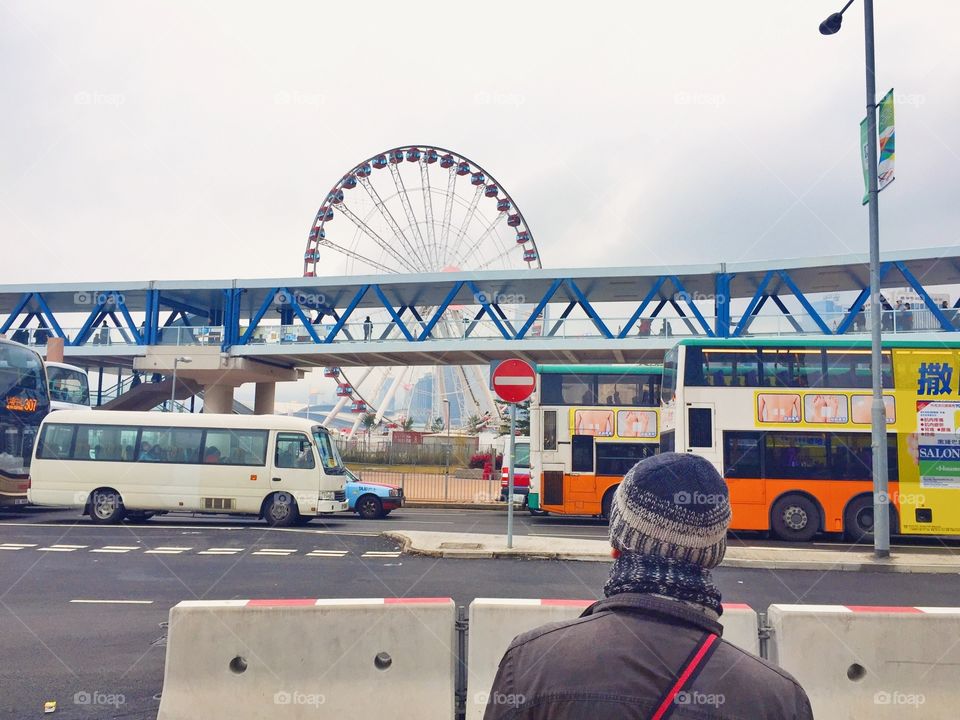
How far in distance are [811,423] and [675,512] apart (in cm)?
1504

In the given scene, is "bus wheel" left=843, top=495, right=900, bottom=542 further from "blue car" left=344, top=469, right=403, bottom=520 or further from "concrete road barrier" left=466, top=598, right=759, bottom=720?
"concrete road barrier" left=466, top=598, right=759, bottom=720

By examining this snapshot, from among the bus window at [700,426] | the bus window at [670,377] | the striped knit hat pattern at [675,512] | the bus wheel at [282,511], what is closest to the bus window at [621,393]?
the bus window at [670,377]

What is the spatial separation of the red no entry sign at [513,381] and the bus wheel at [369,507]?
9545mm

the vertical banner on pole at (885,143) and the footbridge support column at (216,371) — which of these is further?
the footbridge support column at (216,371)

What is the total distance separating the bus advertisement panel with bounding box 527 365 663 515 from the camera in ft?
63.9

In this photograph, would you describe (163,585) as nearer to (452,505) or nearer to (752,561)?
(752,561)

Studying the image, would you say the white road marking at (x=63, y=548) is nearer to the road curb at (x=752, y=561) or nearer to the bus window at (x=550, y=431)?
the road curb at (x=752, y=561)

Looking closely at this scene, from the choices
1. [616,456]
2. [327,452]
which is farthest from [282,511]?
[616,456]

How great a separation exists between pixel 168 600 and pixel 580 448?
12329 mm

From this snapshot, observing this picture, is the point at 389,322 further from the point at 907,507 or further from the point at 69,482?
the point at 907,507

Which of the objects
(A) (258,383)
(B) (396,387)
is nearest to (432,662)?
(A) (258,383)

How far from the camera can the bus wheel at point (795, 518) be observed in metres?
15.4

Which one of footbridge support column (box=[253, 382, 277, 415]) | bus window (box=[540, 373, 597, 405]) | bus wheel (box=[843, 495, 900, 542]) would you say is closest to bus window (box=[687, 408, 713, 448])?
bus wheel (box=[843, 495, 900, 542])

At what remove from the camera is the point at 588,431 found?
1959cm
